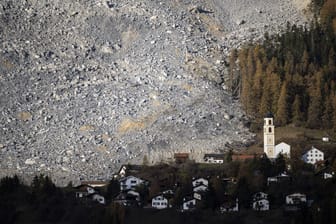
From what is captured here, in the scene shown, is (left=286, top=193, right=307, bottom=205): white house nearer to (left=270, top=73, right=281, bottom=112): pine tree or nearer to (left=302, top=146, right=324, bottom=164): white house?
(left=302, top=146, right=324, bottom=164): white house

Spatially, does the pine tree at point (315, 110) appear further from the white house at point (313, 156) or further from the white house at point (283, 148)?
the white house at point (313, 156)

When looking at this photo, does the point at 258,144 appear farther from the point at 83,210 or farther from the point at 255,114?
the point at 83,210

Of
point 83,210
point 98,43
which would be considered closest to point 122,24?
point 98,43

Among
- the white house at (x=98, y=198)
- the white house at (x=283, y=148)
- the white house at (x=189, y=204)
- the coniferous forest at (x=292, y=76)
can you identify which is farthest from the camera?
the coniferous forest at (x=292, y=76)

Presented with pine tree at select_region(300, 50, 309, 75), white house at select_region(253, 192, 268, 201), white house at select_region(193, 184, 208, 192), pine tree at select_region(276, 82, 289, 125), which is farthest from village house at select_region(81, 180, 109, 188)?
pine tree at select_region(300, 50, 309, 75)

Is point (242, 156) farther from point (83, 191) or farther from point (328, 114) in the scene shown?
point (83, 191)

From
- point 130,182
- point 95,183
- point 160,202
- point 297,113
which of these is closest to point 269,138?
point 297,113

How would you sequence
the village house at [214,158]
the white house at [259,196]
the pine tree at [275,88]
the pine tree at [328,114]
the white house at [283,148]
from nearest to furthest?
the white house at [259,196] < the village house at [214,158] < the white house at [283,148] < the pine tree at [328,114] < the pine tree at [275,88]

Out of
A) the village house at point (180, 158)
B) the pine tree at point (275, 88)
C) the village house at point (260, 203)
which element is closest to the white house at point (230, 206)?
the village house at point (260, 203)
